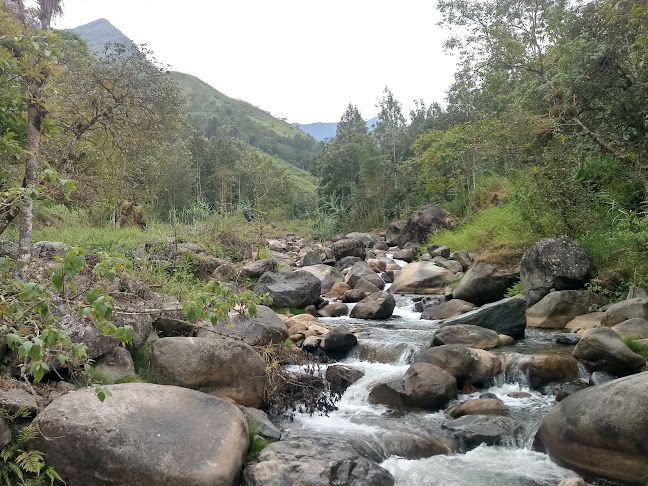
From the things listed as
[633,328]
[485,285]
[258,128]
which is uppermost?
[258,128]

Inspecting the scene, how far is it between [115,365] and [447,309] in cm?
832

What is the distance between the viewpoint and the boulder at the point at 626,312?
329 inches

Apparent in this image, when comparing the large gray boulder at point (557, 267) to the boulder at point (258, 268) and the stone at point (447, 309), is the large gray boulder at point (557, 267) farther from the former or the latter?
the boulder at point (258, 268)

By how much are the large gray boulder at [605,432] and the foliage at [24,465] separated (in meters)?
4.90

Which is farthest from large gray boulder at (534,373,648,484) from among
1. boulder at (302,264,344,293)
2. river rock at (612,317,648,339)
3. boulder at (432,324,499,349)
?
boulder at (302,264,344,293)

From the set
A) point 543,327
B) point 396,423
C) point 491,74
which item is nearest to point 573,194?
point 543,327

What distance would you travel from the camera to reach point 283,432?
5.91 m

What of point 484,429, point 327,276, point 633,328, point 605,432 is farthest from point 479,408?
point 327,276

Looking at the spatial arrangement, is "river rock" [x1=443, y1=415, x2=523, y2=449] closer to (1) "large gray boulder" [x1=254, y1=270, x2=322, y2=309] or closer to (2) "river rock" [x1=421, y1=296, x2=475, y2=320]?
(2) "river rock" [x1=421, y1=296, x2=475, y2=320]

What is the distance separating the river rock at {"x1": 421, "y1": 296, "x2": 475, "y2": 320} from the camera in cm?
1184

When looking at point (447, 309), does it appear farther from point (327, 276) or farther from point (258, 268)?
point (258, 268)

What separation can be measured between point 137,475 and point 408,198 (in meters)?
29.1

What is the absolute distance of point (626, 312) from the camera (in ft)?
27.8

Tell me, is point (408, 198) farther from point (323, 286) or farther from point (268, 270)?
point (268, 270)
